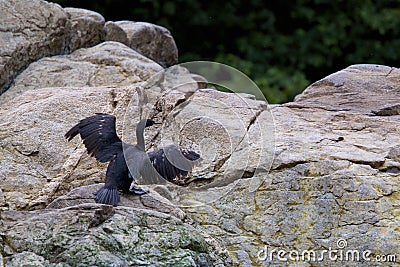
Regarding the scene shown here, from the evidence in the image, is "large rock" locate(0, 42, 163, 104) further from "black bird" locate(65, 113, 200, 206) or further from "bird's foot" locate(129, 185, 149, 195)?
"bird's foot" locate(129, 185, 149, 195)

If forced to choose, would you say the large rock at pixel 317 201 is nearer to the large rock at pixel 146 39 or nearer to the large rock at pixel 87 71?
the large rock at pixel 87 71

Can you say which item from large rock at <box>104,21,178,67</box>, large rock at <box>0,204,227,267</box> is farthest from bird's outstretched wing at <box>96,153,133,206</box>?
large rock at <box>104,21,178,67</box>

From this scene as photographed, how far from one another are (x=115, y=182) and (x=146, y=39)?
12.8 ft

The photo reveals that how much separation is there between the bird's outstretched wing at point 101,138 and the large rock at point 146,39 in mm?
3083

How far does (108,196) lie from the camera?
4.43 meters

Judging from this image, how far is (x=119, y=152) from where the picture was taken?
4.80 m

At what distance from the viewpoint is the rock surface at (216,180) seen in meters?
3.96

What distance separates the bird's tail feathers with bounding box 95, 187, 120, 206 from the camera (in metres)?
4.37

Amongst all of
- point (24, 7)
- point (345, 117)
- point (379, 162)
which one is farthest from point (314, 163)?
point (24, 7)

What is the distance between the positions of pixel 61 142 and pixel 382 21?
22.9 feet

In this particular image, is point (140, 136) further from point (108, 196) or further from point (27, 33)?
point (27, 33)

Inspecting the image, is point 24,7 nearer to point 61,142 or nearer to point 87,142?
point 61,142

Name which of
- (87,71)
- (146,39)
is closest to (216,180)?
(87,71)

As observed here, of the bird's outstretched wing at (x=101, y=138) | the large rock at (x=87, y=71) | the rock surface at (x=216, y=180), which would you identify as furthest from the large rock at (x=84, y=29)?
the bird's outstretched wing at (x=101, y=138)
